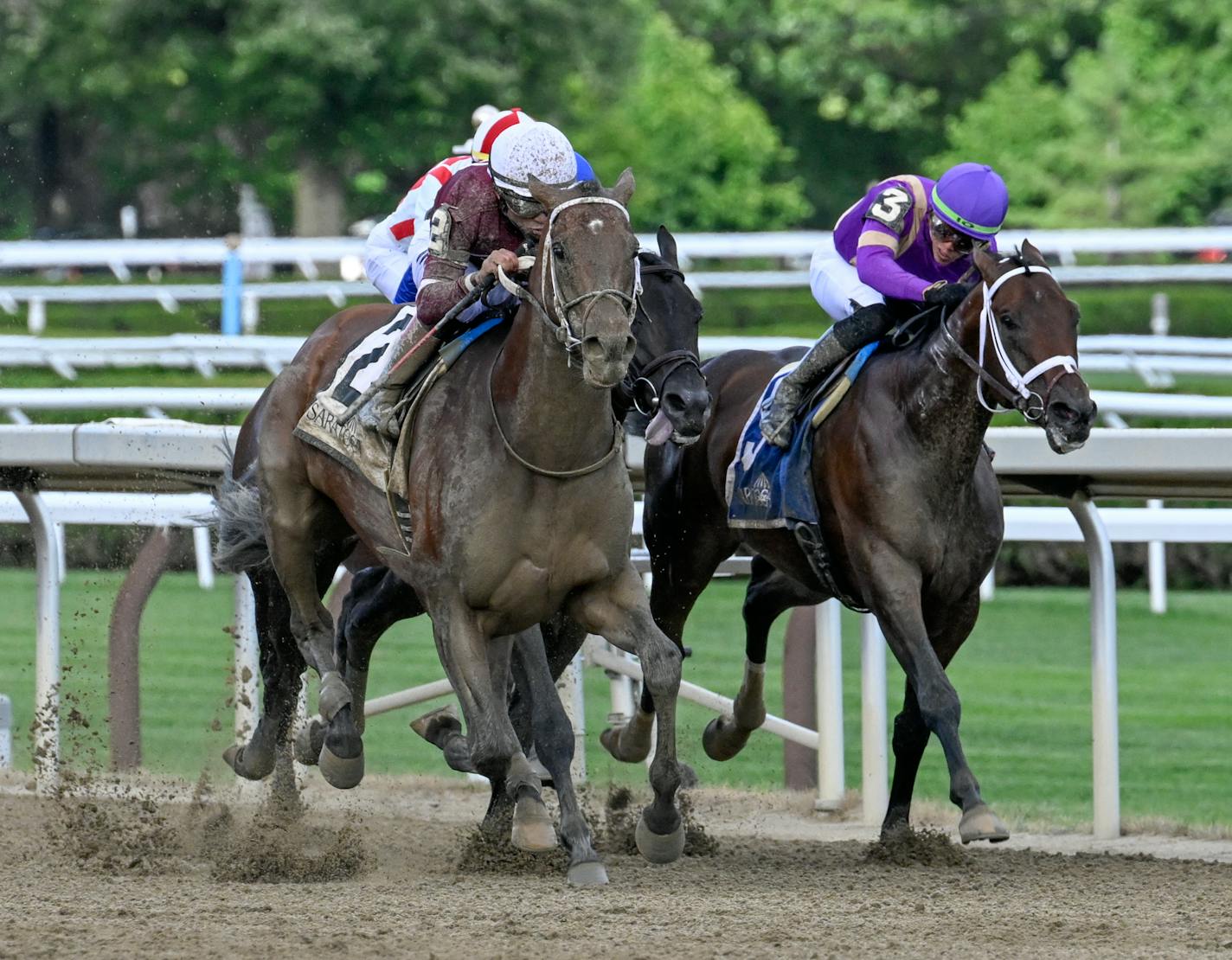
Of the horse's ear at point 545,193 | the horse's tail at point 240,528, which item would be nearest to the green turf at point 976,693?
the horse's tail at point 240,528

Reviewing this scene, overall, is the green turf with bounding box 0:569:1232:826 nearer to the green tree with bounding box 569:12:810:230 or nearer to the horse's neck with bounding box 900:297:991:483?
the horse's neck with bounding box 900:297:991:483

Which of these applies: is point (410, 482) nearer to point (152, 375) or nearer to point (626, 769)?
point (626, 769)

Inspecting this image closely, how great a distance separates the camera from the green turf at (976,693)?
8227 millimetres

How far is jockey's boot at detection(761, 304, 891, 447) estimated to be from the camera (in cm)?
643

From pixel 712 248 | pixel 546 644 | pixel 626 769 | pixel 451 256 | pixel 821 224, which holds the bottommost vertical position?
pixel 626 769

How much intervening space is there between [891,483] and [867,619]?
3.30ft

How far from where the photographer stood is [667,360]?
5598mm

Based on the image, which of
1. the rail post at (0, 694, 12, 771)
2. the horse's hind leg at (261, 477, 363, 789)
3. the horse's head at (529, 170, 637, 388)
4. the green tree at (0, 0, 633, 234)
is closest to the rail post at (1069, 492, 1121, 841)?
the horse's head at (529, 170, 637, 388)

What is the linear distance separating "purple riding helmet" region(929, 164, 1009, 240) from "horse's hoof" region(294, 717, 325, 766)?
2.26 metres

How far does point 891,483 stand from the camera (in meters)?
6.04

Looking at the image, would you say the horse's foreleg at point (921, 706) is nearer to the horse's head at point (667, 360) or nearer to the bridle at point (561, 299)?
the horse's head at point (667, 360)

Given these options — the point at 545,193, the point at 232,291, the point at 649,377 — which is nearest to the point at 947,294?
the point at 649,377

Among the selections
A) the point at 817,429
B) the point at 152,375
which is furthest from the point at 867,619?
the point at 152,375

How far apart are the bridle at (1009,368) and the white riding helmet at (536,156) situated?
113 cm
